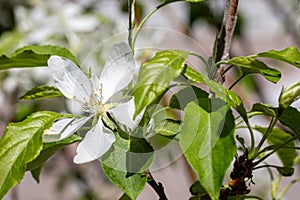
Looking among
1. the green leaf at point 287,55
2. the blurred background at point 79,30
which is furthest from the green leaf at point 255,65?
the blurred background at point 79,30

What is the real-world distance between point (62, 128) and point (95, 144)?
4 cm

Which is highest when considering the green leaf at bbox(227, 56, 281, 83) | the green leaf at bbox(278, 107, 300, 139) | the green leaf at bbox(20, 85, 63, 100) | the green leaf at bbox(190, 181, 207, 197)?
the green leaf at bbox(227, 56, 281, 83)

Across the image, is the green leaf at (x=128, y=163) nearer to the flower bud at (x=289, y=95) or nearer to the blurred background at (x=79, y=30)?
the flower bud at (x=289, y=95)

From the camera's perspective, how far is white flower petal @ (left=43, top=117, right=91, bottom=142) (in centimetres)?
49

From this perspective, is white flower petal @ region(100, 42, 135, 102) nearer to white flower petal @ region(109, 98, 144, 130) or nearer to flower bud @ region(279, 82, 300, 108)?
white flower petal @ region(109, 98, 144, 130)

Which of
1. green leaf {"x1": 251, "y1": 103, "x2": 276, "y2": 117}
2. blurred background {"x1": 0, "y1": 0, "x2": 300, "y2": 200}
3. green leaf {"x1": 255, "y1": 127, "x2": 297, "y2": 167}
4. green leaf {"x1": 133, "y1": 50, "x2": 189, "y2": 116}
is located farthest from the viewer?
blurred background {"x1": 0, "y1": 0, "x2": 300, "y2": 200}

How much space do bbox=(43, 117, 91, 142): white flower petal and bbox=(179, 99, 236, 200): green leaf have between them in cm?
10

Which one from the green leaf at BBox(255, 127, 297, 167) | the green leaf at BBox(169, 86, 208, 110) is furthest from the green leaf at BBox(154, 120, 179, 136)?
the green leaf at BBox(255, 127, 297, 167)

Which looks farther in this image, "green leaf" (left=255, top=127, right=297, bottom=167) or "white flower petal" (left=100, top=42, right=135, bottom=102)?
"green leaf" (left=255, top=127, right=297, bottom=167)

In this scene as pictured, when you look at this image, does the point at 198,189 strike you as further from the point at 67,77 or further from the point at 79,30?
the point at 79,30

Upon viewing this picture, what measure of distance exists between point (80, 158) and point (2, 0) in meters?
1.16

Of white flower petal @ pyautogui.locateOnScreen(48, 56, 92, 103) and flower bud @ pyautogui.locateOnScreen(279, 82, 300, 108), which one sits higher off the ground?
flower bud @ pyautogui.locateOnScreen(279, 82, 300, 108)

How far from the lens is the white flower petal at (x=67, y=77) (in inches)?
20.4

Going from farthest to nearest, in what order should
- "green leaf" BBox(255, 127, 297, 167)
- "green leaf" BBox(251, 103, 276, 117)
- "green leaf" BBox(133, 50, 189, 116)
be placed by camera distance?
"green leaf" BBox(255, 127, 297, 167) → "green leaf" BBox(251, 103, 276, 117) → "green leaf" BBox(133, 50, 189, 116)
